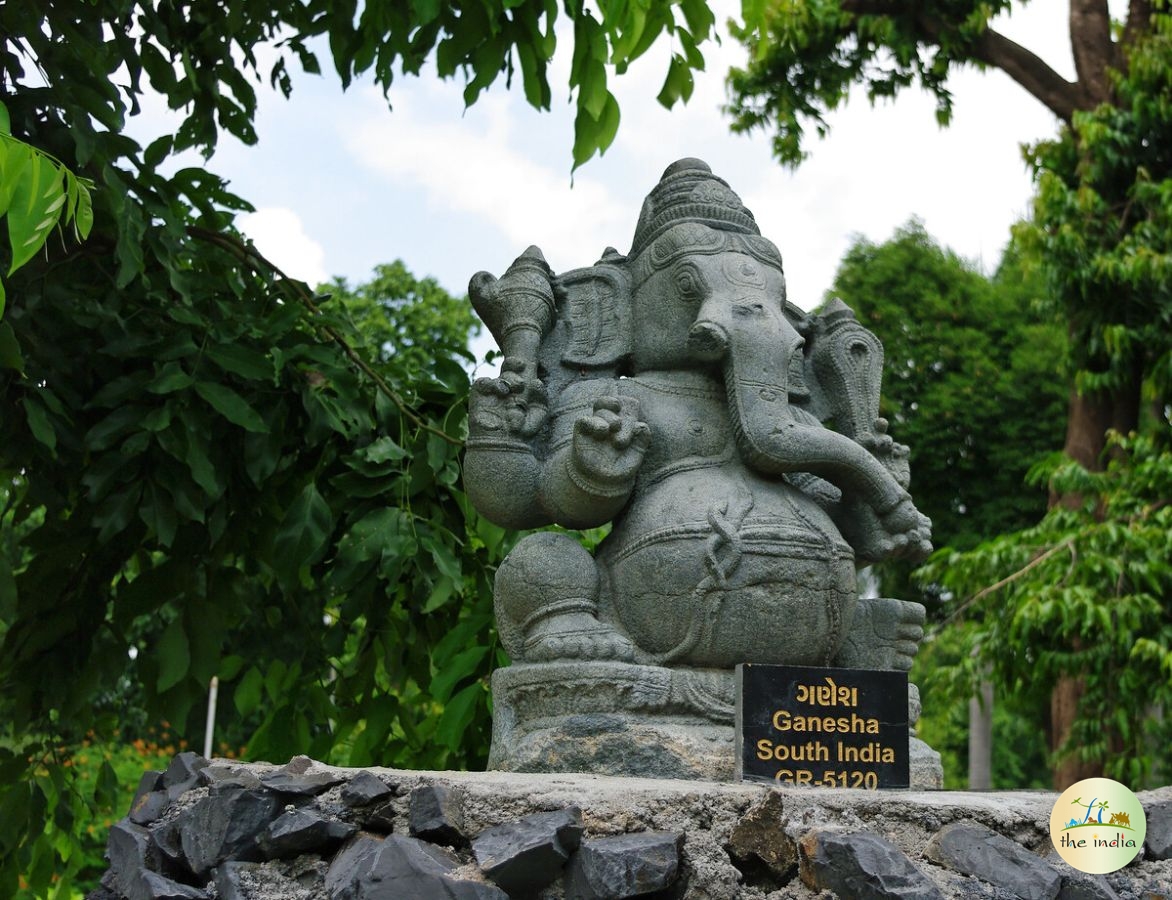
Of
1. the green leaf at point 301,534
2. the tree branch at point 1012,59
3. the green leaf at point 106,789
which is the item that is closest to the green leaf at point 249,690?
the green leaf at point 301,534

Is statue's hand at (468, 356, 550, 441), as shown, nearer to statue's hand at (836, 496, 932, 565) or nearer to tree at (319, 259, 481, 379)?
statue's hand at (836, 496, 932, 565)

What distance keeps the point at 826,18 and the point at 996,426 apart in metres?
6.33

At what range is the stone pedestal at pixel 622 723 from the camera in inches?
133

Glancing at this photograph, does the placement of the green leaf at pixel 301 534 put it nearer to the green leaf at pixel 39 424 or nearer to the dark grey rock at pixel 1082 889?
the green leaf at pixel 39 424

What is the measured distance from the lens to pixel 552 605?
12.2ft

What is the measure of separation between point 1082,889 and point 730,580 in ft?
3.77

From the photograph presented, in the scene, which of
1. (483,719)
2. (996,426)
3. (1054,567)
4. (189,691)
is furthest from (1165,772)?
(189,691)

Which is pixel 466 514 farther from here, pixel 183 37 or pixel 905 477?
pixel 183 37

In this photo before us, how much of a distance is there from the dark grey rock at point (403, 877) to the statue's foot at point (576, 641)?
0.88 meters

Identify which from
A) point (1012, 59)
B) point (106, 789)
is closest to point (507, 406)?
point (106, 789)

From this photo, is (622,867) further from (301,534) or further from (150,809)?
(301,534)

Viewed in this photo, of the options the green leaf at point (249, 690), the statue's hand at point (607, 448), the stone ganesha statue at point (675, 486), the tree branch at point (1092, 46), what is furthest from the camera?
the tree branch at point (1092, 46)

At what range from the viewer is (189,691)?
495 centimetres

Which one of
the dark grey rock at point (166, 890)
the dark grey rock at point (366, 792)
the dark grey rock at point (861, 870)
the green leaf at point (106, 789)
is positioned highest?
the green leaf at point (106, 789)
